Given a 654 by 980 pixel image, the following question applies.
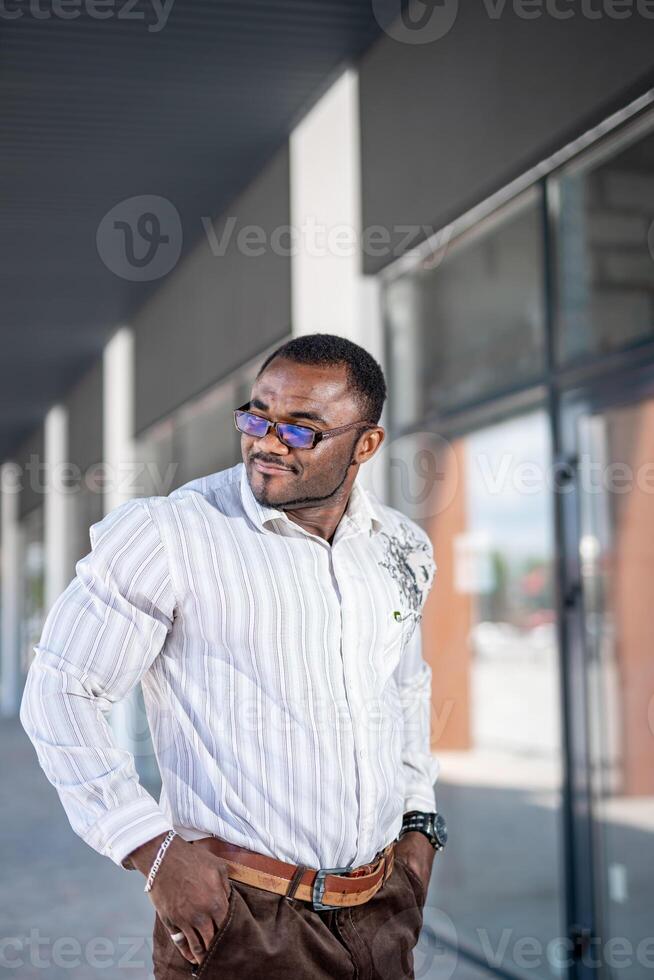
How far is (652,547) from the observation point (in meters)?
3.83

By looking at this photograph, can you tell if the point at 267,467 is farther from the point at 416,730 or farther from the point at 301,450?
the point at 416,730

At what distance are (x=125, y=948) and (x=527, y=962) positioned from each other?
175 cm

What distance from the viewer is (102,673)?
73.8 inches

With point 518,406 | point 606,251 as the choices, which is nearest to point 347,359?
point 606,251

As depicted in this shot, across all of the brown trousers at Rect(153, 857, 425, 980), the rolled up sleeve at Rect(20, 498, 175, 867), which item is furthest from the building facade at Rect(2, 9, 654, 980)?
the rolled up sleeve at Rect(20, 498, 175, 867)

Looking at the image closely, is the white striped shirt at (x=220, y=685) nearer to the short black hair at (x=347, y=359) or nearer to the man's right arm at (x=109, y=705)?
the man's right arm at (x=109, y=705)

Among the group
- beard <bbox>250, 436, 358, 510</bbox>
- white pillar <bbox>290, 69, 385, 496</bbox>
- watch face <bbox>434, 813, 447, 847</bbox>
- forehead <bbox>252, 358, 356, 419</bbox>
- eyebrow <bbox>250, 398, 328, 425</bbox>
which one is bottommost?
watch face <bbox>434, 813, 447, 847</bbox>

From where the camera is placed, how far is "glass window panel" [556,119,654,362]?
373cm

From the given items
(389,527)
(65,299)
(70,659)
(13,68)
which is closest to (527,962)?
(389,527)

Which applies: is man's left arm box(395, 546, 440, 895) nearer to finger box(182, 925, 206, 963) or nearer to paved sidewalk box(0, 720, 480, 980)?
finger box(182, 925, 206, 963)

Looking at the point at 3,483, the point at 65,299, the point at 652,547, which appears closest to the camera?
the point at 652,547

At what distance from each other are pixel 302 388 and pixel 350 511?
276 mm

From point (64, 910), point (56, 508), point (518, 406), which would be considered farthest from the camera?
point (56, 508)

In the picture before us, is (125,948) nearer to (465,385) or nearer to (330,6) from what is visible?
(465,385)
